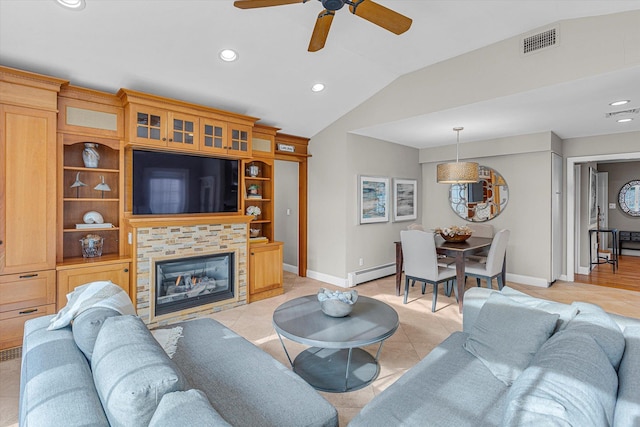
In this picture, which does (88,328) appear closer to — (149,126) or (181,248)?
(181,248)

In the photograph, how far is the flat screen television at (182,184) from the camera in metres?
3.55

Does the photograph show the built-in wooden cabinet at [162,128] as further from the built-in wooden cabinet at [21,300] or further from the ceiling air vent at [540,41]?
the ceiling air vent at [540,41]

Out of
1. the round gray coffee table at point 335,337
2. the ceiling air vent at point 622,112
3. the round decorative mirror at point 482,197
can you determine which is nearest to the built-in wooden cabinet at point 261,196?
the round gray coffee table at point 335,337

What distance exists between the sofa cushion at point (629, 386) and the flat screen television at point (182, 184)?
3803 millimetres

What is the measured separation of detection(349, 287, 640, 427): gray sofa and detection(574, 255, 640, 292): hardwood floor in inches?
183

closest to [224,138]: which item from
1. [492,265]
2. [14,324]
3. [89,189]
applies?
[89,189]

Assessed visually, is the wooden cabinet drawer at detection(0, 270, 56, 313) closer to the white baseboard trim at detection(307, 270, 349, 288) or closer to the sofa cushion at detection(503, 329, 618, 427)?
the white baseboard trim at detection(307, 270, 349, 288)

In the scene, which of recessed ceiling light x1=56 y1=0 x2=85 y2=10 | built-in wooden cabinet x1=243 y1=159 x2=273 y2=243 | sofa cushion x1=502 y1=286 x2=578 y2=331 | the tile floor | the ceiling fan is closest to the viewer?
sofa cushion x1=502 y1=286 x2=578 y2=331

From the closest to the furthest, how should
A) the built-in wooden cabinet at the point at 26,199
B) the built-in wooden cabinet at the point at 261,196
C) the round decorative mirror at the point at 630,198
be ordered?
the built-in wooden cabinet at the point at 26,199, the built-in wooden cabinet at the point at 261,196, the round decorative mirror at the point at 630,198

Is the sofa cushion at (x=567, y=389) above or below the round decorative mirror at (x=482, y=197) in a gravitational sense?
below

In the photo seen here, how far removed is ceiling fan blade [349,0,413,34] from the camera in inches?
81.9

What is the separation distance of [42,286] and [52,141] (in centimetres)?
134

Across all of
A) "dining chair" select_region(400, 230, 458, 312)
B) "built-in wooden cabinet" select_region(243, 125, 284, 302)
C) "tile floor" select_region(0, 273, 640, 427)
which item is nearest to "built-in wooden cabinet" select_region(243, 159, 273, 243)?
"built-in wooden cabinet" select_region(243, 125, 284, 302)

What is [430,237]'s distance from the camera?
3.92 m
